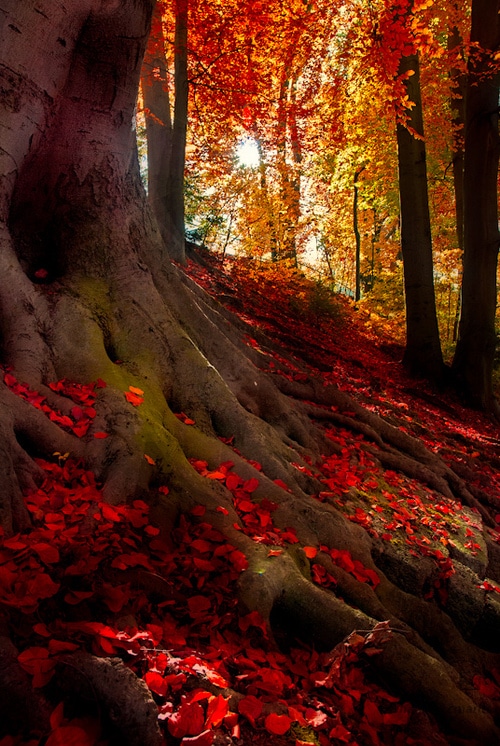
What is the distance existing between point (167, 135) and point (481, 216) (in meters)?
7.17

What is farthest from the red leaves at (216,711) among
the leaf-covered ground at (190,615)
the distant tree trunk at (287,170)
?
the distant tree trunk at (287,170)

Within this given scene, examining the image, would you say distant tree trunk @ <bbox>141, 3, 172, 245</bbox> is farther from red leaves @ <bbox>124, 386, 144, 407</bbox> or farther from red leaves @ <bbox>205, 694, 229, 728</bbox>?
red leaves @ <bbox>205, 694, 229, 728</bbox>

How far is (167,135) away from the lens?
35.4 ft

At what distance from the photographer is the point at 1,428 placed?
257cm

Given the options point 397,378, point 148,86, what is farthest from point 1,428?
point 148,86

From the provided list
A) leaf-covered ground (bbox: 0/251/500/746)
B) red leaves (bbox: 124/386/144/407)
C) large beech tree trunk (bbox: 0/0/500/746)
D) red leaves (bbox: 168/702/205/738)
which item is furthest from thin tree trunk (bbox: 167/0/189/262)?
red leaves (bbox: 168/702/205/738)

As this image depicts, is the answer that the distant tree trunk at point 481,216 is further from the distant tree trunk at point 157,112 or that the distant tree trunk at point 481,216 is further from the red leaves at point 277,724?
the red leaves at point 277,724

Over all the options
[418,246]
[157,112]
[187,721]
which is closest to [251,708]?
[187,721]

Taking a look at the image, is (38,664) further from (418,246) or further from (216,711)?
(418,246)

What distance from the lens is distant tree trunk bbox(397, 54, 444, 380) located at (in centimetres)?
1134

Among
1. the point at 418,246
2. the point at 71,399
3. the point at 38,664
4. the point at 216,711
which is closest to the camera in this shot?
the point at 38,664

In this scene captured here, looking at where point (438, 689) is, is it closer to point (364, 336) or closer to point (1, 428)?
point (1, 428)

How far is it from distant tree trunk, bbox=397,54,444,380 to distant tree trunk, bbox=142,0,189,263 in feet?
16.6

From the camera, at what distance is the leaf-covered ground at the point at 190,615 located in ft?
6.05
